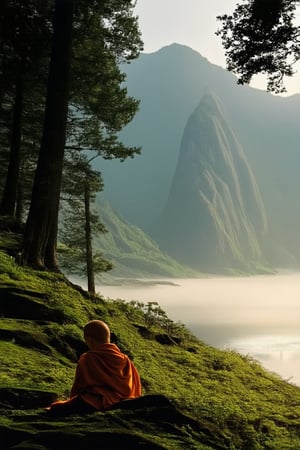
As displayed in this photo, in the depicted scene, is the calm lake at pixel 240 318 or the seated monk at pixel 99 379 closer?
the seated monk at pixel 99 379

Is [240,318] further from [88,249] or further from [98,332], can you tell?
[98,332]

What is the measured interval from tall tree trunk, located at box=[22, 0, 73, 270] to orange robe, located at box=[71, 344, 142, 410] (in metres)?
7.35

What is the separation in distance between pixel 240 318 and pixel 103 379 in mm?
138195

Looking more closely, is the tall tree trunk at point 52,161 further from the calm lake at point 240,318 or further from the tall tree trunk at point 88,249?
the calm lake at point 240,318

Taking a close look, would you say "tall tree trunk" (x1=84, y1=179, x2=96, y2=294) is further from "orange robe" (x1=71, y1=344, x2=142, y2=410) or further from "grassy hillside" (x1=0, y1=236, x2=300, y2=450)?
"orange robe" (x1=71, y1=344, x2=142, y2=410)

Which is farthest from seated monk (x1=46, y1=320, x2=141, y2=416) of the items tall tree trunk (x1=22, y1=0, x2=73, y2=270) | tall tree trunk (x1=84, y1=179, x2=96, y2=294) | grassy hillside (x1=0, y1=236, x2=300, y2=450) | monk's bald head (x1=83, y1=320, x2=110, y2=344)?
tall tree trunk (x1=84, y1=179, x2=96, y2=294)

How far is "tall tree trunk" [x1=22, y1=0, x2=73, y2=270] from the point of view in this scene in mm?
12625

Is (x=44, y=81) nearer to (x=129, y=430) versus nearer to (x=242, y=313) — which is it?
(x=129, y=430)

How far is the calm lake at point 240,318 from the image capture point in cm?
8469

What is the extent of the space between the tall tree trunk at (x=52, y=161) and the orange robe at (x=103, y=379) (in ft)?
24.1

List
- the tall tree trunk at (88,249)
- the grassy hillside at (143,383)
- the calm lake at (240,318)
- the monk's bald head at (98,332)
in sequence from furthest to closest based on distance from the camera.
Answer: the calm lake at (240,318)
the tall tree trunk at (88,249)
the monk's bald head at (98,332)
the grassy hillside at (143,383)

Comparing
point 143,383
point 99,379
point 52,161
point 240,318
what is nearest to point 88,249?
point 52,161

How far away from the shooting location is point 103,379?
17.9ft

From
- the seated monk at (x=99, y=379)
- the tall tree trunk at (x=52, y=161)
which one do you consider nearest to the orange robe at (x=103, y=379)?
the seated monk at (x=99, y=379)
